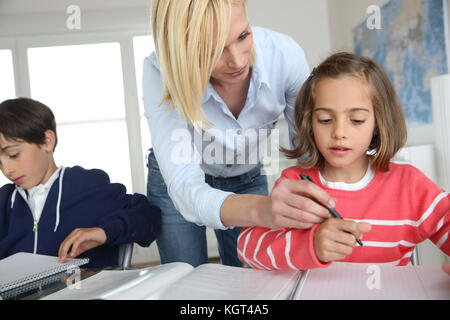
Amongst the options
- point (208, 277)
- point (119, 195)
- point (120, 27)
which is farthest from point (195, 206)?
point (120, 27)

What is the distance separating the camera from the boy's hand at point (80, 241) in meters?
0.90

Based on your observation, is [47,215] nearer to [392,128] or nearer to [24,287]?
[24,287]

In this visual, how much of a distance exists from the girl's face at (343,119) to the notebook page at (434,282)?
1.01ft

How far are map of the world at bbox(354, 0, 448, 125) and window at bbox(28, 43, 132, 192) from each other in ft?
8.17

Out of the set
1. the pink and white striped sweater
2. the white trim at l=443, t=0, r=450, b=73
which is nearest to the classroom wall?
Answer: the white trim at l=443, t=0, r=450, b=73

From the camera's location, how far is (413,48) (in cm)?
222

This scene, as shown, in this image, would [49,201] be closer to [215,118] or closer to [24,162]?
[24,162]

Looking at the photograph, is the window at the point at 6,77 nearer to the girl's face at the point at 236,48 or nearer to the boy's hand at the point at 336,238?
the girl's face at the point at 236,48

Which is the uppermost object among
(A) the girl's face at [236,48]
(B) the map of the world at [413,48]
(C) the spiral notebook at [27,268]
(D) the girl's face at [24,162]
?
(B) the map of the world at [413,48]

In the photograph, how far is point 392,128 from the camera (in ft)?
3.01

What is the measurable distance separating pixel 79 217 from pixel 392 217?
32.8 inches

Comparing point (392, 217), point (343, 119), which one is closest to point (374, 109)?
point (343, 119)

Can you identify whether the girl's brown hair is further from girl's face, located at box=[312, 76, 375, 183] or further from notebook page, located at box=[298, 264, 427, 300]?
notebook page, located at box=[298, 264, 427, 300]

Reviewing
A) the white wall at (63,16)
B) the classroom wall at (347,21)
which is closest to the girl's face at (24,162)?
the classroom wall at (347,21)
